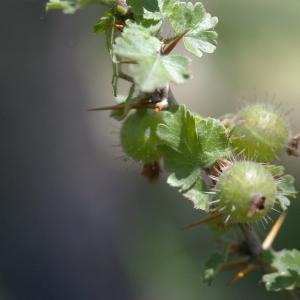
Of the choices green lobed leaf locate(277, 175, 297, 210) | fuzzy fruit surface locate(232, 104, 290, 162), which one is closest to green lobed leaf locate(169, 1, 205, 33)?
fuzzy fruit surface locate(232, 104, 290, 162)

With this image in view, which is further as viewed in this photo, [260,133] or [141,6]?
[260,133]

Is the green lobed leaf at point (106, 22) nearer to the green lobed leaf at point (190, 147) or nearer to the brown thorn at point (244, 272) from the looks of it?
the green lobed leaf at point (190, 147)

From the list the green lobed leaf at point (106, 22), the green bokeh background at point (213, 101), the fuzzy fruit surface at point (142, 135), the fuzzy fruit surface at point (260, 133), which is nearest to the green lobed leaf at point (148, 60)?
the green lobed leaf at point (106, 22)

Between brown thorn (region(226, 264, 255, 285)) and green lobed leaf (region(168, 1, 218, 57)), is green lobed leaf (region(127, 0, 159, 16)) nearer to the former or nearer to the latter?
green lobed leaf (region(168, 1, 218, 57))

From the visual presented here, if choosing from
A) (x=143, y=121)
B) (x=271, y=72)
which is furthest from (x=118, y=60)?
(x=271, y=72)

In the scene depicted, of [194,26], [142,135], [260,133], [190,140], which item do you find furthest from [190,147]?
[194,26]

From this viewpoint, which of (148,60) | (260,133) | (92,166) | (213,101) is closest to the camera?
(148,60)

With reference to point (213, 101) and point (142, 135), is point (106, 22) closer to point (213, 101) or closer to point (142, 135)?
point (142, 135)
